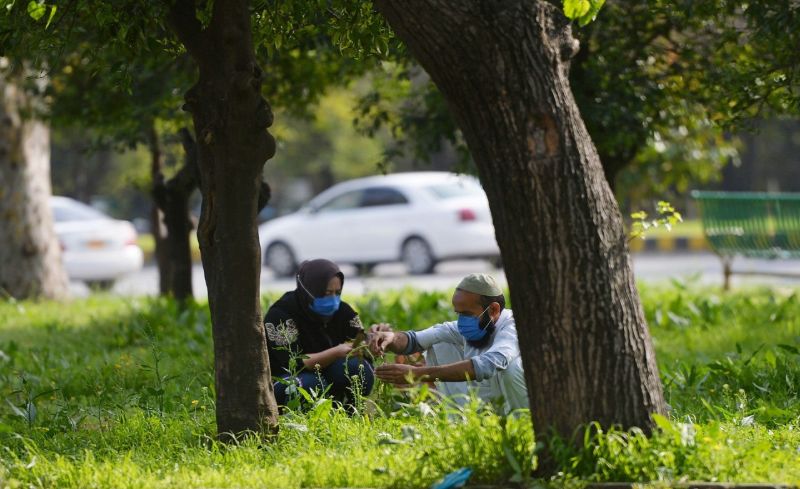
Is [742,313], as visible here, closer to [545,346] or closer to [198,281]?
[545,346]

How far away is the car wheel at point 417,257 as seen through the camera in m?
19.5

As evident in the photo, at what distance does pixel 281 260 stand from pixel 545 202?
53.7ft

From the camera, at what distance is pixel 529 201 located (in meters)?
4.80

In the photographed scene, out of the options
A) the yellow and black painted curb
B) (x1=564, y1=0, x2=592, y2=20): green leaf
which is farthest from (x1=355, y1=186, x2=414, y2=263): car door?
(x1=564, y1=0, x2=592, y2=20): green leaf

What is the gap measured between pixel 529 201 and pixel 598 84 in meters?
4.66

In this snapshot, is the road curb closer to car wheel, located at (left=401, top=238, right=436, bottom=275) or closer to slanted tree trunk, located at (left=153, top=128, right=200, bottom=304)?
car wheel, located at (left=401, top=238, right=436, bottom=275)

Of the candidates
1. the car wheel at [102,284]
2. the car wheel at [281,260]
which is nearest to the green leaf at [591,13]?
the car wheel at [102,284]

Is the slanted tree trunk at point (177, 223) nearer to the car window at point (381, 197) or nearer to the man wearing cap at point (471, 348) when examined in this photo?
the man wearing cap at point (471, 348)

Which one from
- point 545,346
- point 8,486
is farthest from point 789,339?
point 8,486

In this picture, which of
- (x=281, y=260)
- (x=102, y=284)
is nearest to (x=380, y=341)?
(x=102, y=284)

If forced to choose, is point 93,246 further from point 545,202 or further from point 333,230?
point 545,202

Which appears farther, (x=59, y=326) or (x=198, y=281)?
(x=198, y=281)

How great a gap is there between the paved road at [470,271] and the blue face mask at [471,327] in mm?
9837

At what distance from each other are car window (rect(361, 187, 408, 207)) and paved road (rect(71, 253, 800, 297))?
1.12 m
